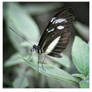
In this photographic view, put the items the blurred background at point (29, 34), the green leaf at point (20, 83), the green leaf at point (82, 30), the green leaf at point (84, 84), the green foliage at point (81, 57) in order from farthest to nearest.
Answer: the green leaf at point (82, 30), the blurred background at point (29, 34), the green leaf at point (20, 83), the green foliage at point (81, 57), the green leaf at point (84, 84)

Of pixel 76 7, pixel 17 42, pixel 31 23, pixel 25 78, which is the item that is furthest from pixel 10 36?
pixel 76 7

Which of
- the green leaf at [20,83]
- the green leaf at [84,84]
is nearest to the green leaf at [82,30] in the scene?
the green leaf at [20,83]

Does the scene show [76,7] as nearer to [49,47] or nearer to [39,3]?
[39,3]

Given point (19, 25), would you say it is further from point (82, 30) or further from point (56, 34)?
point (56, 34)

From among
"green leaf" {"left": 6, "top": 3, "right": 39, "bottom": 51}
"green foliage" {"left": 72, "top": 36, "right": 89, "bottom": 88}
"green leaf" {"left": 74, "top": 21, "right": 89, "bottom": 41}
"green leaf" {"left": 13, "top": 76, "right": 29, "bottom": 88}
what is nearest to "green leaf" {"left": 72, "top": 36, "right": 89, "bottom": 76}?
"green foliage" {"left": 72, "top": 36, "right": 89, "bottom": 88}

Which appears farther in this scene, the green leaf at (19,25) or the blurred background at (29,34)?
the green leaf at (19,25)

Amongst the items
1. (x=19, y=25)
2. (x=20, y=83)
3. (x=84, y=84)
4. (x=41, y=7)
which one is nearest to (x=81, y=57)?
(x=84, y=84)

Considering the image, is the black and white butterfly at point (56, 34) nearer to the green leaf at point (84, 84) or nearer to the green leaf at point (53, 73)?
the green leaf at point (53, 73)
